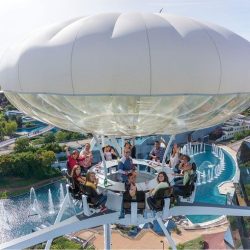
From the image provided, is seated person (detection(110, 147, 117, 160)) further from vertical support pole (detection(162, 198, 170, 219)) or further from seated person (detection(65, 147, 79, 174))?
vertical support pole (detection(162, 198, 170, 219))

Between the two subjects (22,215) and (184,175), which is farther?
(22,215)

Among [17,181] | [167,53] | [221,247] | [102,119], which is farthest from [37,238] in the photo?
[17,181]

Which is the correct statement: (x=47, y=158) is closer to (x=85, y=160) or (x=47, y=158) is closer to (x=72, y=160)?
(x=85, y=160)

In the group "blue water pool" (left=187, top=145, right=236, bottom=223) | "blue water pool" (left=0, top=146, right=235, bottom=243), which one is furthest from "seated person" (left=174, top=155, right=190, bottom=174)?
"blue water pool" (left=187, top=145, right=236, bottom=223)

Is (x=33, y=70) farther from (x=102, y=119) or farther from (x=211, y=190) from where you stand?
(x=211, y=190)

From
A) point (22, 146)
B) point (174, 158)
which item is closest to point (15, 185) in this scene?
point (22, 146)

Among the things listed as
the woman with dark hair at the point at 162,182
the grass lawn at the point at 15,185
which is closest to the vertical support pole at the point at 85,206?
the woman with dark hair at the point at 162,182

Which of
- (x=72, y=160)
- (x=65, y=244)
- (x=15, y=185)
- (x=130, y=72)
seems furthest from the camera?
(x=15, y=185)
